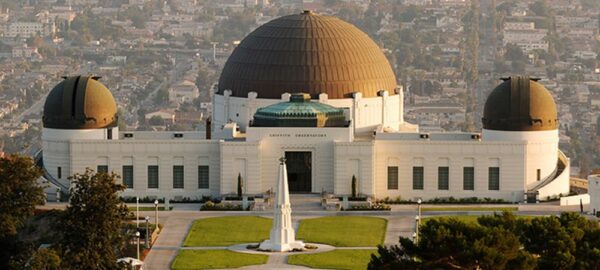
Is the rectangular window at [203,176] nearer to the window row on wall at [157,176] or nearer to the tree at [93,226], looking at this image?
the window row on wall at [157,176]

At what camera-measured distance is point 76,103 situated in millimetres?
118125

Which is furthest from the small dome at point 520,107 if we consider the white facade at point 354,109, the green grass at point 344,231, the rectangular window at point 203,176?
the rectangular window at point 203,176

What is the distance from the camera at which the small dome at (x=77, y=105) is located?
387ft

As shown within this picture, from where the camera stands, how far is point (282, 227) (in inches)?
3976

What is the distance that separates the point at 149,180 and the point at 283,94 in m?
8.60

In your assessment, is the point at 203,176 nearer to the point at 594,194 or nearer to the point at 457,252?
the point at 594,194

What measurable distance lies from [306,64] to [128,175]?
1119cm

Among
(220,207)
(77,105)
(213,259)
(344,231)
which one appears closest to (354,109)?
(220,207)

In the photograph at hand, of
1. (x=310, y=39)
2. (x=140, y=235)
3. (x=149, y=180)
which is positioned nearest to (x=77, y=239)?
(x=140, y=235)

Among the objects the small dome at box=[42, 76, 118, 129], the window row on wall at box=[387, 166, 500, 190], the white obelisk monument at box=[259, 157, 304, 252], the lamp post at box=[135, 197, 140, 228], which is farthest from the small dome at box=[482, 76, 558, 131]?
the white obelisk monument at box=[259, 157, 304, 252]

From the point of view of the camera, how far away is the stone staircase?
112m

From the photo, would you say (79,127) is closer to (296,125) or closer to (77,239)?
(296,125)

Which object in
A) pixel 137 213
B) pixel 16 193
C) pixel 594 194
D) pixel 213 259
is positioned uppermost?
pixel 16 193

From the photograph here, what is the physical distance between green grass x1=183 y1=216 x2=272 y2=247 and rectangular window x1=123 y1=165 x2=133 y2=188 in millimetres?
8610
